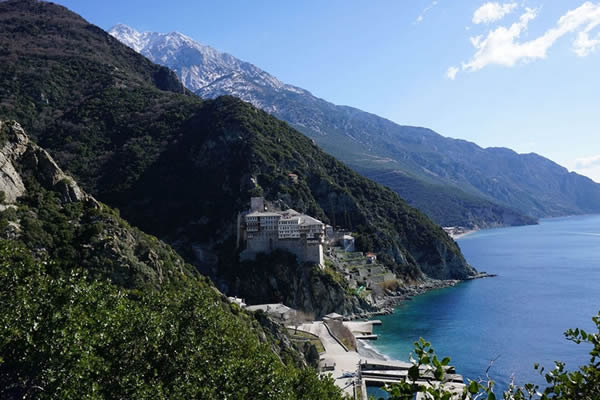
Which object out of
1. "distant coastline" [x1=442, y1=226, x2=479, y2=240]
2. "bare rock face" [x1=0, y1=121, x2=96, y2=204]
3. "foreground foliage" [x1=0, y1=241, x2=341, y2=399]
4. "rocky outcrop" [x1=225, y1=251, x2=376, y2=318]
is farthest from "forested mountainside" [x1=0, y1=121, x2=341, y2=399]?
"distant coastline" [x1=442, y1=226, x2=479, y2=240]

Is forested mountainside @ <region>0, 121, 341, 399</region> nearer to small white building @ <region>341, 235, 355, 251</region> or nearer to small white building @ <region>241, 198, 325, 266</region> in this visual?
small white building @ <region>241, 198, 325, 266</region>

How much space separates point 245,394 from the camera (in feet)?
42.0

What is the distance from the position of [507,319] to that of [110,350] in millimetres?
52685

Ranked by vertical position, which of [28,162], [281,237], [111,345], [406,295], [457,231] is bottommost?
[406,295]

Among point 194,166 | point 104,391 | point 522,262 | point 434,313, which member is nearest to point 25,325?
point 104,391

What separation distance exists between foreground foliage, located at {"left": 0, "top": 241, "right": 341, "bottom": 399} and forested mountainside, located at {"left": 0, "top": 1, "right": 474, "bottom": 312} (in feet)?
144

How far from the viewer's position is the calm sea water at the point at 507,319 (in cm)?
3991

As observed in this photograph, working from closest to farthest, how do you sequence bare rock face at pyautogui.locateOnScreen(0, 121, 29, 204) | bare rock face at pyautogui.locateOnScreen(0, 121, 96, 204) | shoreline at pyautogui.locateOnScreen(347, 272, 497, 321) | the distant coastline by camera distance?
bare rock face at pyautogui.locateOnScreen(0, 121, 29, 204) < bare rock face at pyautogui.locateOnScreen(0, 121, 96, 204) < shoreline at pyautogui.locateOnScreen(347, 272, 497, 321) < the distant coastline

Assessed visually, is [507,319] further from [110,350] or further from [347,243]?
[110,350]

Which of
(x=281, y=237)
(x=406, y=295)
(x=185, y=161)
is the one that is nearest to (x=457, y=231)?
(x=406, y=295)

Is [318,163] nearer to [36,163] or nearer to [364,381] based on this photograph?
[364,381]

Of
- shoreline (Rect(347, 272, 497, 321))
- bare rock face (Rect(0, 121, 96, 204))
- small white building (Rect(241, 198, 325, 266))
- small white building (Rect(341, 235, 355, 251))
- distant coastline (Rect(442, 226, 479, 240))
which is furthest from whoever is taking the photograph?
distant coastline (Rect(442, 226, 479, 240))

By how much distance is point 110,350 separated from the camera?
12602 mm

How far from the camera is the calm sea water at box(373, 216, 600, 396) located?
3991cm
